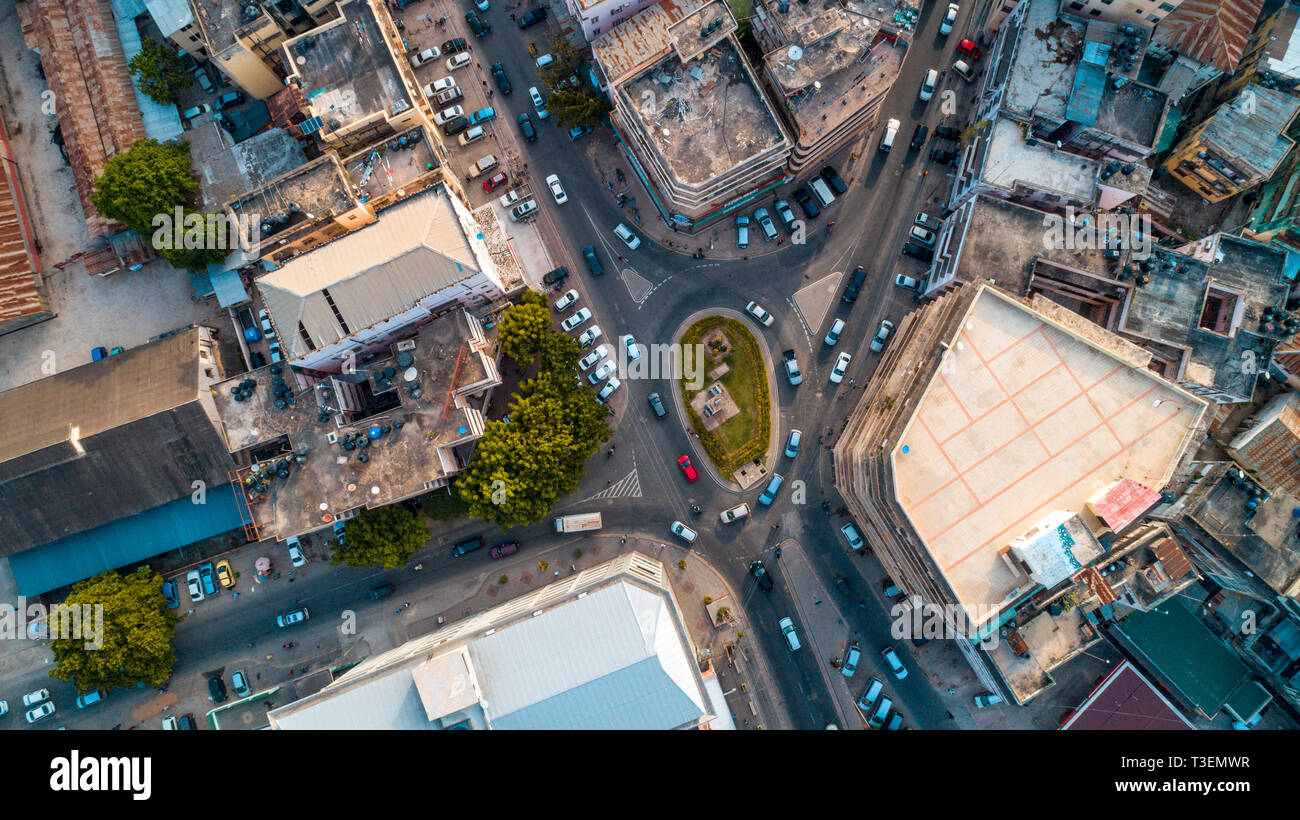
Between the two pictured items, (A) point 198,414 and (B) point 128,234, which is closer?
(A) point 198,414

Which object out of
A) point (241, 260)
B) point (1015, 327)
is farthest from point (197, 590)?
point (1015, 327)

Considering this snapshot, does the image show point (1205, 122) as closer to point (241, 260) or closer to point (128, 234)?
point (241, 260)

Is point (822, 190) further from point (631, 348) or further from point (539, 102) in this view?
point (539, 102)

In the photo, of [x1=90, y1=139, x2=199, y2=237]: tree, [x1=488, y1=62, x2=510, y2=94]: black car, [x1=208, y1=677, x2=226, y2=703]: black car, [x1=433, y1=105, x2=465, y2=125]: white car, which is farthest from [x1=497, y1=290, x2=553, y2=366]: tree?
[x1=208, y1=677, x2=226, y2=703]: black car

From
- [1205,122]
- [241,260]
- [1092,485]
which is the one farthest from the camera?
[241,260]

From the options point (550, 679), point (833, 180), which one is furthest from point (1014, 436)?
point (550, 679)

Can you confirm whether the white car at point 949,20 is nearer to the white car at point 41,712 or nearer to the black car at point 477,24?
the black car at point 477,24

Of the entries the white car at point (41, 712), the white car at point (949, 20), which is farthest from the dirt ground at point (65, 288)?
the white car at point (949, 20)
